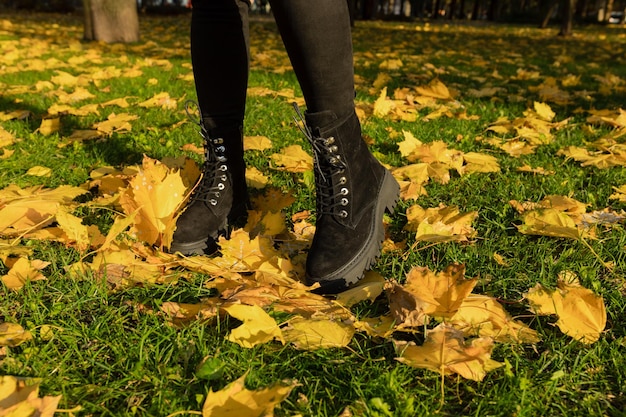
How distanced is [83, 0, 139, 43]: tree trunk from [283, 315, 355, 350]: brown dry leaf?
26.0 feet

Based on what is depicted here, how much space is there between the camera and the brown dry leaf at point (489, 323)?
115 centimetres

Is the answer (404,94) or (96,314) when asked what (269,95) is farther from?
(96,314)

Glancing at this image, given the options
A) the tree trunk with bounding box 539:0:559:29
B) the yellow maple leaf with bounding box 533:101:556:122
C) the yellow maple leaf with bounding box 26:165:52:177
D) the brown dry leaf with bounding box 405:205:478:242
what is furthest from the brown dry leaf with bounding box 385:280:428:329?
the tree trunk with bounding box 539:0:559:29

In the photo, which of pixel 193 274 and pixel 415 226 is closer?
pixel 193 274

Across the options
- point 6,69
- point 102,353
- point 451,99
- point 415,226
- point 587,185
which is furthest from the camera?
point 6,69

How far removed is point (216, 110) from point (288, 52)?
372 mm

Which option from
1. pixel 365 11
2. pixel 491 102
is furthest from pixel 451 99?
pixel 365 11

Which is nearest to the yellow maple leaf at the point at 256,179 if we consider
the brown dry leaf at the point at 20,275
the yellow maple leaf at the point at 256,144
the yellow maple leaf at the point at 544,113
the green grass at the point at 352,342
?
the green grass at the point at 352,342

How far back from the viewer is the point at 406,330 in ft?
3.81

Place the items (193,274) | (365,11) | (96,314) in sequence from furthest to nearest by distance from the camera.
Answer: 1. (365,11)
2. (193,274)
3. (96,314)

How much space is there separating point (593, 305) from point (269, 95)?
324 centimetres

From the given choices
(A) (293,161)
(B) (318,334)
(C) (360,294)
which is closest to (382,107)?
(A) (293,161)

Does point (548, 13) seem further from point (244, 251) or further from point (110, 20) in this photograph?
point (244, 251)

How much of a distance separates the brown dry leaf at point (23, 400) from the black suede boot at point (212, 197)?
659 millimetres
